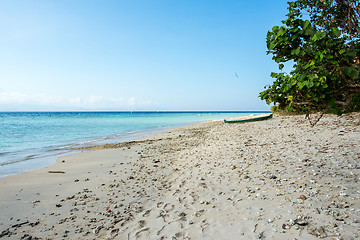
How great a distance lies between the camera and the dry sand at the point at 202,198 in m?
4.62

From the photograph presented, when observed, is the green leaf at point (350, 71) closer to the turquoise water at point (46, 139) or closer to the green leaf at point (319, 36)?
the green leaf at point (319, 36)

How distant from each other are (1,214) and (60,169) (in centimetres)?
522

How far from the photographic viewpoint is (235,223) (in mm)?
4773

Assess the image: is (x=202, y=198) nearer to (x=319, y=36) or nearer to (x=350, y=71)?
(x=350, y=71)

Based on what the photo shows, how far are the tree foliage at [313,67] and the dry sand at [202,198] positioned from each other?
93.9 inches

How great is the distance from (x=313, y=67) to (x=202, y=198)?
14.6ft

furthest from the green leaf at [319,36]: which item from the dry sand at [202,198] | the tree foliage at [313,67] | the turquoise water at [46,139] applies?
the turquoise water at [46,139]

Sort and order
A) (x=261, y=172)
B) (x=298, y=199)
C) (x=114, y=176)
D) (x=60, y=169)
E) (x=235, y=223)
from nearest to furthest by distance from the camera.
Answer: (x=235, y=223), (x=298, y=199), (x=261, y=172), (x=114, y=176), (x=60, y=169)

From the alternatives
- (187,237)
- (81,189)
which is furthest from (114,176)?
(187,237)

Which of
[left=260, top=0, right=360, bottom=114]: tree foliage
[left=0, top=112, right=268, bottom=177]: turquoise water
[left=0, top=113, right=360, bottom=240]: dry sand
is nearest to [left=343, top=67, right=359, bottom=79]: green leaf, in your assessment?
[left=260, top=0, right=360, bottom=114]: tree foliage

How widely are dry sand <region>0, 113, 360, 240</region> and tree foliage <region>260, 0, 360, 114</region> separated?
2.39 metres

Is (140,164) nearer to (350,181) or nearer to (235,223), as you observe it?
(235,223)

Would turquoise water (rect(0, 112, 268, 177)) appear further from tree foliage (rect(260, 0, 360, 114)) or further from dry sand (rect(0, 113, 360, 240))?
tree foliage (rect(260, 0, 360, 114))

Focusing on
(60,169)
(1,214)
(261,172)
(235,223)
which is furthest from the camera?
(60,169)
